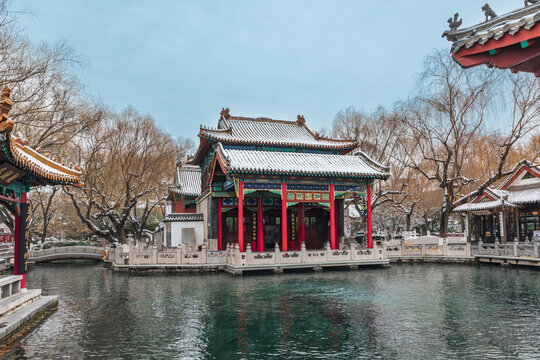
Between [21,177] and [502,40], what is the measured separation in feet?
32.8

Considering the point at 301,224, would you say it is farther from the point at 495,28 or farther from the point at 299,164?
the point at 495,28

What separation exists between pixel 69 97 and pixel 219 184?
779 cm

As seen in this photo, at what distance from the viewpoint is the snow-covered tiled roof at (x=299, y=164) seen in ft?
57.6

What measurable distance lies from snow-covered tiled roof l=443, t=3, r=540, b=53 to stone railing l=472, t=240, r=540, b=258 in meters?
15.9

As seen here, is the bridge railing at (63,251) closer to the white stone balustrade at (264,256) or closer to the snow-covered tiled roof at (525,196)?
the white stone balustrade at (264,256)

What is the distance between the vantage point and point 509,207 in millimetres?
20109

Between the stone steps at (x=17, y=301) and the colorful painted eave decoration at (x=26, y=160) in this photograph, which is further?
the stone steps at (x=17, y=301)

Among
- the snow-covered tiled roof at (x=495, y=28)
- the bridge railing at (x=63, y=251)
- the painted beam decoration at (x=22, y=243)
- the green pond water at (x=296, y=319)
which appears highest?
the snow-covered tiled roof at (x=495, y=28)

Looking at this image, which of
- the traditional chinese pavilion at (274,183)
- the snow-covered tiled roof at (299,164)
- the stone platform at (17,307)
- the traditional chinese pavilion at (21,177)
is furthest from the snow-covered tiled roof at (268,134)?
the stone platform at (17,307)

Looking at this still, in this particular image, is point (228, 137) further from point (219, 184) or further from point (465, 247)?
point (465, 247)

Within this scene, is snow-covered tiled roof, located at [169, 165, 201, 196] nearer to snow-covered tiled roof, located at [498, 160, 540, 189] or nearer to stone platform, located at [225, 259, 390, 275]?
stone platform, located at [225, 259, 390, 275]

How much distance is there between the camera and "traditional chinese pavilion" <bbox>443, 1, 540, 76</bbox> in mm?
3809

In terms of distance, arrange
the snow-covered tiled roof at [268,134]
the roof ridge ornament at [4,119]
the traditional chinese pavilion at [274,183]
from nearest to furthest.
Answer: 1. the roof ridge ornament at [4,119]
2. the traditional chinese pavilion at [274,183]
3. the snow-covered tiled roof at [268,134]

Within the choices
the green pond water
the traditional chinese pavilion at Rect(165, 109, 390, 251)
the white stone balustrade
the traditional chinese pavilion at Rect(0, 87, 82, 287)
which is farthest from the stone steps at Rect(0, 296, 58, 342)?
the traditional chinese pavilion at Rect(165, 109, 390, 251)
